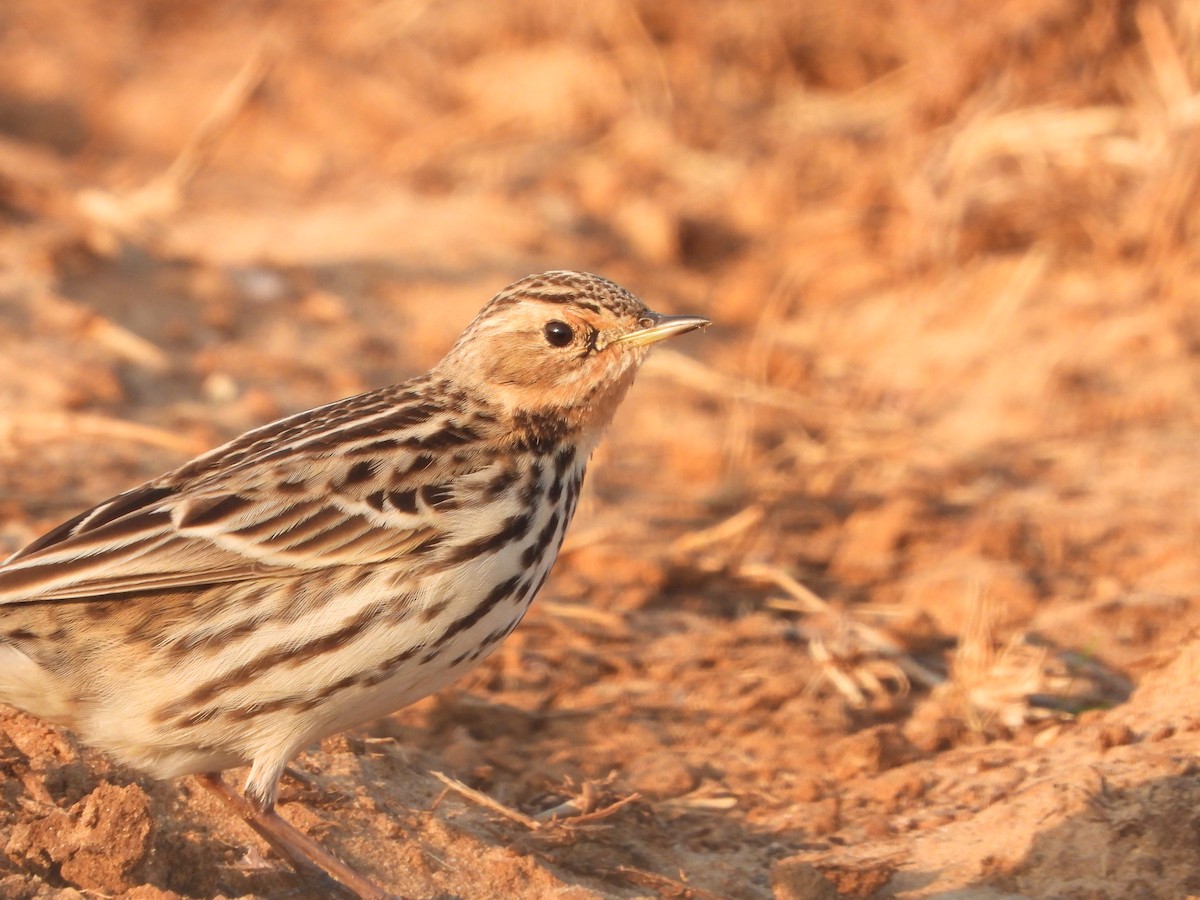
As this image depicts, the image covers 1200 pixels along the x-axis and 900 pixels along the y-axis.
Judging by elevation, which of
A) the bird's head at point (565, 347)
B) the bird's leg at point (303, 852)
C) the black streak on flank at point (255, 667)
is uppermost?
the bird's head at point (565, 347)

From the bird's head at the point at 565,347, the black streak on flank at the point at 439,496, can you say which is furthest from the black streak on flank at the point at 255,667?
the bird's head at the point at 565,347

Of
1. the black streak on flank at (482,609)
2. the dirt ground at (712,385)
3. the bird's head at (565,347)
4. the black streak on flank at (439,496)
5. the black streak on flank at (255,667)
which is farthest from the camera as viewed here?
the bird's head at (565,347)

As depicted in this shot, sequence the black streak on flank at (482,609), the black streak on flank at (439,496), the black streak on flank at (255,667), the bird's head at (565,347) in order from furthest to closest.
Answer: the bird's head at (565,347)
the black streak on flank at (439,496)
the black streak on flank at (482,609)
the black streak on flank at (255,667)

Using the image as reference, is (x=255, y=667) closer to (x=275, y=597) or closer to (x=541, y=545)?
(x=275, y=597)

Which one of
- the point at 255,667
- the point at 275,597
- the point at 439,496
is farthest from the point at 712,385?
the point at 255,667

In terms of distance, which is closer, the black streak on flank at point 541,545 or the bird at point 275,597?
the bird at point 275,597

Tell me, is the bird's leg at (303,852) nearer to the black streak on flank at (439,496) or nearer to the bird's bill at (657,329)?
the black streak on flank at (439,496)
